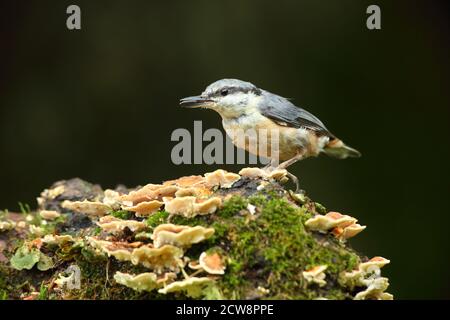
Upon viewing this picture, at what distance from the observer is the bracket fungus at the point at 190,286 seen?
2.09 m

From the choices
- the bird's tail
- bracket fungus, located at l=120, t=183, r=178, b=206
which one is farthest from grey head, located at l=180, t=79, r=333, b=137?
bracket fungus, located at l=120, t=183, r=178, b=206

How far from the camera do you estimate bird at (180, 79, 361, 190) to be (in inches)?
152

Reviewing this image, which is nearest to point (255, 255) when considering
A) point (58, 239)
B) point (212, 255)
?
point (212, 255)

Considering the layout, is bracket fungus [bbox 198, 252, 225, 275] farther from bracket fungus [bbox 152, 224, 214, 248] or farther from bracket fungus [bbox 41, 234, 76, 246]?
bracket fungus [bbox 41, 234, 76, 246]

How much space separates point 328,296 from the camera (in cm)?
226

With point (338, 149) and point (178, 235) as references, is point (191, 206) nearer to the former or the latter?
point (178, 235)

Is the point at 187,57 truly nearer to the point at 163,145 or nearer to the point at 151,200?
the point at 163,145

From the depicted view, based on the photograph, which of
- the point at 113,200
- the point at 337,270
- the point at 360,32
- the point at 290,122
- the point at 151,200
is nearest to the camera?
the point at 337,270

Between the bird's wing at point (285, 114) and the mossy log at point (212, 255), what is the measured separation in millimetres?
1294

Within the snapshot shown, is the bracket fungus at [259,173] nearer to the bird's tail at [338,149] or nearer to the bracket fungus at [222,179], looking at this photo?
the bracket fungus at [222,179]

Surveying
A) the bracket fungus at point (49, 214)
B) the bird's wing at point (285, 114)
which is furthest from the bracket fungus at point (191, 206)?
the bird's wing at point (285, 114)

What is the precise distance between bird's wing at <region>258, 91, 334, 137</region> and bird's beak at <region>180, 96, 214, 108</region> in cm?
39
